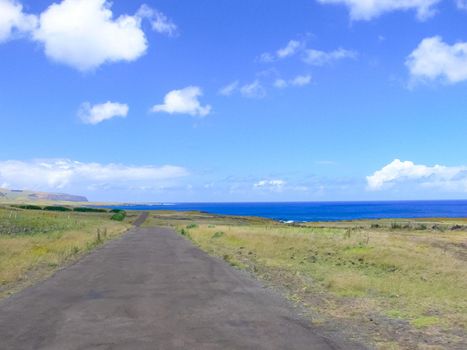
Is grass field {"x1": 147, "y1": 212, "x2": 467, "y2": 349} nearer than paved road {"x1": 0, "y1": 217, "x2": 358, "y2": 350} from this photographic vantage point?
No

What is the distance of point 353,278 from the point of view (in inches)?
680

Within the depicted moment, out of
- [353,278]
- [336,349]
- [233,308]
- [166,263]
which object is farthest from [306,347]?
[166,263]

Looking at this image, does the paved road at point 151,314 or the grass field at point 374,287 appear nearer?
the paved road at point 151,314

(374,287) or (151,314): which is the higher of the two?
(151,314)

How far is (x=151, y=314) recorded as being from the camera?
11.1 meters

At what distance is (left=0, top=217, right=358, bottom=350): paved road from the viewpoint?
8727mm

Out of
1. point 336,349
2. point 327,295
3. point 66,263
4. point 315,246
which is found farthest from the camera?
point 315,246

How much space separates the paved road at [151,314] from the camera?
8.73m

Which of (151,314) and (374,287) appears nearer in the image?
(151,314)

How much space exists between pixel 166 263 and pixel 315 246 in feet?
36.9

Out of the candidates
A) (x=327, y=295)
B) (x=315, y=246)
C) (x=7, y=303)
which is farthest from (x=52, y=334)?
(x=315, y=246)

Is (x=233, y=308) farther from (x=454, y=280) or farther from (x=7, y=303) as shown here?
(x=454, y=280)

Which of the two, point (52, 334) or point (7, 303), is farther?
point (7, 303)

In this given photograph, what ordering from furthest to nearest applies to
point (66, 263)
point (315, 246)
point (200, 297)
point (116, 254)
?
A: point (315, 246) → point (116, 254) → point (66, 263) → point (200, 297)
